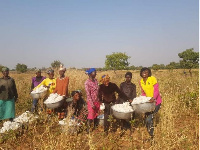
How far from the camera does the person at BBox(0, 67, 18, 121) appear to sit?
423 cm

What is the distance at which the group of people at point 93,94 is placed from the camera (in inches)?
136

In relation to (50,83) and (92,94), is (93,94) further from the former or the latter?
(50,83)

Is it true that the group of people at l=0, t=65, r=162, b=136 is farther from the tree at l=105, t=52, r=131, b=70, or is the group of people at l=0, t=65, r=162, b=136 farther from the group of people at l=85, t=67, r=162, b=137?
the tree at l=105, t=52, r=131, b=70

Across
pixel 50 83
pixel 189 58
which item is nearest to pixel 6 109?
pixel 50 83

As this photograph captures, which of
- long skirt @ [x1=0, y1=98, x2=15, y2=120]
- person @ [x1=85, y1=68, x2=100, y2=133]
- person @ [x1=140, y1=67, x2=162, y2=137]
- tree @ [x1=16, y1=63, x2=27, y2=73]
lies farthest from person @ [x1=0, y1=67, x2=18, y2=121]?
tree @ [x1=16, y1=63, x2=27, y2=73]

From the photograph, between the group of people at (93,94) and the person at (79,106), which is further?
the person at (79,106)

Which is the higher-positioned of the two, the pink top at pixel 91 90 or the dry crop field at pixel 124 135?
the pink top at pixel 91 90

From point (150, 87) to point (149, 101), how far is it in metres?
0.51

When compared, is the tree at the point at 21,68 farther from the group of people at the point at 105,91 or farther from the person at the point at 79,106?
the group of people at the point at 105,91

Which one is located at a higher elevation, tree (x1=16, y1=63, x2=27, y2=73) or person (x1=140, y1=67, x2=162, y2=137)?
tree (x1=16, y1=63, x2=27, y2=73)

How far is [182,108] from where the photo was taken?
5066 millimetres

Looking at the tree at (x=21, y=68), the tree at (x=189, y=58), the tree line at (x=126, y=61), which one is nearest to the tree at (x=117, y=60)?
the tree line at (x=126, y=61)

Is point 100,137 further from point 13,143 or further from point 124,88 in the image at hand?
point 13,143

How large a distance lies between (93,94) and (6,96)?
2293 millimetres
